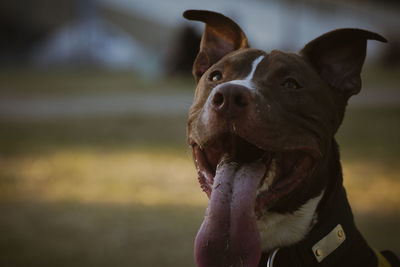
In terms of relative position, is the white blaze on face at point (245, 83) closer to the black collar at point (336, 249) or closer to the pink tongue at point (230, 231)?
the pink tongue at point (230, 231)

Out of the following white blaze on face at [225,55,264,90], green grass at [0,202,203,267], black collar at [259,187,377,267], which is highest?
white blaze on face at [225,55,264,90]

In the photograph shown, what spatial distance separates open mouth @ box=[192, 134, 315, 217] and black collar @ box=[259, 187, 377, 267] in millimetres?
242

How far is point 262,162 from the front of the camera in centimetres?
247

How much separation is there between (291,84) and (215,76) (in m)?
0.44

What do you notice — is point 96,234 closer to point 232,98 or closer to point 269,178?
point 269,178

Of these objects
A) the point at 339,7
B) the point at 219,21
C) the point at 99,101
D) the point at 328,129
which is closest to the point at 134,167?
the point at 219,21

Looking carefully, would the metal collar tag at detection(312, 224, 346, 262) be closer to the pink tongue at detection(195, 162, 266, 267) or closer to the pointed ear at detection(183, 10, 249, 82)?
the pink tongue at detection(195, 162, 266, 267)

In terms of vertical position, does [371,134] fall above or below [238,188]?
below

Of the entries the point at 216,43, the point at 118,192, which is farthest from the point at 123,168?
the point at 216,43

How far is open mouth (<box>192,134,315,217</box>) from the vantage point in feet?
7.81

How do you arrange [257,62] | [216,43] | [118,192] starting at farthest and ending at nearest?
[118,192] < [216,43] < [257,62]

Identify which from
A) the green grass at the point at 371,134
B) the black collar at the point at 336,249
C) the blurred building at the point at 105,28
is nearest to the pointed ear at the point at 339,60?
the black collar at the point at 336,249

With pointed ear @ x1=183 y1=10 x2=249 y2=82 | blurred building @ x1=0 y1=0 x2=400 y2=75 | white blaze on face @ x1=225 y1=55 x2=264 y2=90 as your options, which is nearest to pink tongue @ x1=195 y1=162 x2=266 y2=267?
white blaze on face @ x1=225 y1=55 x2=264 y2=90

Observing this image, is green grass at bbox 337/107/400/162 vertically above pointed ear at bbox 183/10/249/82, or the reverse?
pointed ear at bbox 183/10/249/82
